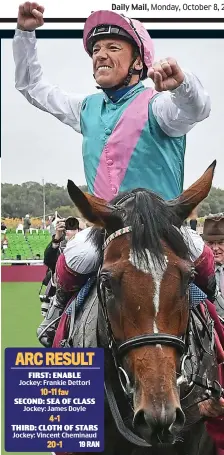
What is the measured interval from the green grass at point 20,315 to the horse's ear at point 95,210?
6.83 feet

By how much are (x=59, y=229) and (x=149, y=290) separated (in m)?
2.40

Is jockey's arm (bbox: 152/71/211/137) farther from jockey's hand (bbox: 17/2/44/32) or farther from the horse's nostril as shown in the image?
the horse's nostril

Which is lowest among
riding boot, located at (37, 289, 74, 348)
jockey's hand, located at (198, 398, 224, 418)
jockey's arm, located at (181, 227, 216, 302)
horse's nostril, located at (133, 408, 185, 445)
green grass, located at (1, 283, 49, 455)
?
green grass, located at (1, 283, 49, 455)

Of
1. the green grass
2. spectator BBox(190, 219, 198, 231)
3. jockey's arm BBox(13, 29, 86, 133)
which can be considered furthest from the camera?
the green grass

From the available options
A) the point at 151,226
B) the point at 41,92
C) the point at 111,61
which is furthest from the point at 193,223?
the point at 41,92

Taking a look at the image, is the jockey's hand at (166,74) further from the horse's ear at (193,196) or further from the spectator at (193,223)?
the spectator at (193,223)

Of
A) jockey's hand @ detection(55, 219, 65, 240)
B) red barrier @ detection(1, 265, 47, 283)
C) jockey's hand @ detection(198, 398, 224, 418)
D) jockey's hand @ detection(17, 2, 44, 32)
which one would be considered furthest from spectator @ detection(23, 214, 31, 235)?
red barrier @ detection(1, 265, 47, 283)

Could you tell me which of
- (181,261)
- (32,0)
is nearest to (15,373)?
(181,261)

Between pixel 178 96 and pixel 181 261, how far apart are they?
23.3 inches

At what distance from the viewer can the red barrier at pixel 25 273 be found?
9.77 metres

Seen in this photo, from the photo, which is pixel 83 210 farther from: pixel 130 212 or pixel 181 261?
pixel 181 261

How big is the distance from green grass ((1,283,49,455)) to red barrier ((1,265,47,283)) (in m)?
0.16

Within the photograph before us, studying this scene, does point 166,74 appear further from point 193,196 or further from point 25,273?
point 25,273

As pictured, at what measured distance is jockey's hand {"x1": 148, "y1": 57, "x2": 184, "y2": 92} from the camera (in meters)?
1.98
